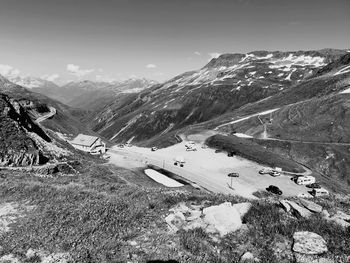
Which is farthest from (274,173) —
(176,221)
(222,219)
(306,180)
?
(176,221)

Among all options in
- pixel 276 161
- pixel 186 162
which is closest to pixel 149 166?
pixel 186 162

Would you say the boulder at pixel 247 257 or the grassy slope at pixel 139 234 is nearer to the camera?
the boulder at pixel 247 257

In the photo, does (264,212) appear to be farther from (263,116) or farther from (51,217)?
(263,116)

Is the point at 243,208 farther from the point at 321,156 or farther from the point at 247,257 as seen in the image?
the point at 321,156

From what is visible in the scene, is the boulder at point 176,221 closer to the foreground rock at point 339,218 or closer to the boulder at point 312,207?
the boulder at point 312,207

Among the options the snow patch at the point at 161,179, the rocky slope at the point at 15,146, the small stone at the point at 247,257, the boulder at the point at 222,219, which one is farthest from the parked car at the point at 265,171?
the small stone at the point at 247,257

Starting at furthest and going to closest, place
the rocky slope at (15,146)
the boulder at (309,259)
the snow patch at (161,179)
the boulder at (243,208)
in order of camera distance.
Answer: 1. the snow patch at (161,179)
2. the rocky slope at (15,146)
3. the boulder at (243,208)
4. the boulder at (309,259)
